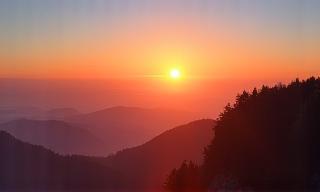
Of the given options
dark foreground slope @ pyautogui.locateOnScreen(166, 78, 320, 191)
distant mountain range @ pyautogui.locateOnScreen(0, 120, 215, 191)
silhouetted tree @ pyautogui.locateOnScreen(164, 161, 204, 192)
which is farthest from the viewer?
distant mountain range @ pyautogui.locateOnScreen(0, 120, 215, 191)

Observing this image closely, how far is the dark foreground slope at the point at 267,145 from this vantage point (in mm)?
26844

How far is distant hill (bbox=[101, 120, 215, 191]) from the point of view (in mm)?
82625

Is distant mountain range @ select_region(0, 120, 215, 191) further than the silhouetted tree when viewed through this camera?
Yes

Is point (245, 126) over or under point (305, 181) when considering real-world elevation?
over

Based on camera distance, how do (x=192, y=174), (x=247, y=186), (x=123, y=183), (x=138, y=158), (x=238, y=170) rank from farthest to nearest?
(x=138, y=158)
(x=123, y=183)
(x=192, y=174)
(x=238, y=170)
(x=247, y=186)

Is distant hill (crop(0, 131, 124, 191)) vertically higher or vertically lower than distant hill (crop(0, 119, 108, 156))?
lower

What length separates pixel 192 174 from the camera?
35.2 m

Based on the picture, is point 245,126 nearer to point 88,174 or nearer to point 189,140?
point 88,174

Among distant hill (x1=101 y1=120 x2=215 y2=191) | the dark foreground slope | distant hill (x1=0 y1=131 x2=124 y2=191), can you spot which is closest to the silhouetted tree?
the dark foreground slope

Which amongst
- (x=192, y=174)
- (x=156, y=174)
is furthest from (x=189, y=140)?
(x=192, y=174)

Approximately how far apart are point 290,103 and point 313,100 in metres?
2.66

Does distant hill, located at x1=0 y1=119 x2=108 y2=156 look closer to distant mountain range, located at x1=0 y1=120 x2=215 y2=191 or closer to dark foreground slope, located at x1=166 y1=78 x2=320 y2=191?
distant mountain range, located at x1=0 y1=120 x2=215 y2=191

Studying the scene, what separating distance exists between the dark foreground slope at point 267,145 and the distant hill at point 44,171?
34618mm

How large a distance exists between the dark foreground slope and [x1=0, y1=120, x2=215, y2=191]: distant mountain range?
31.4 m
